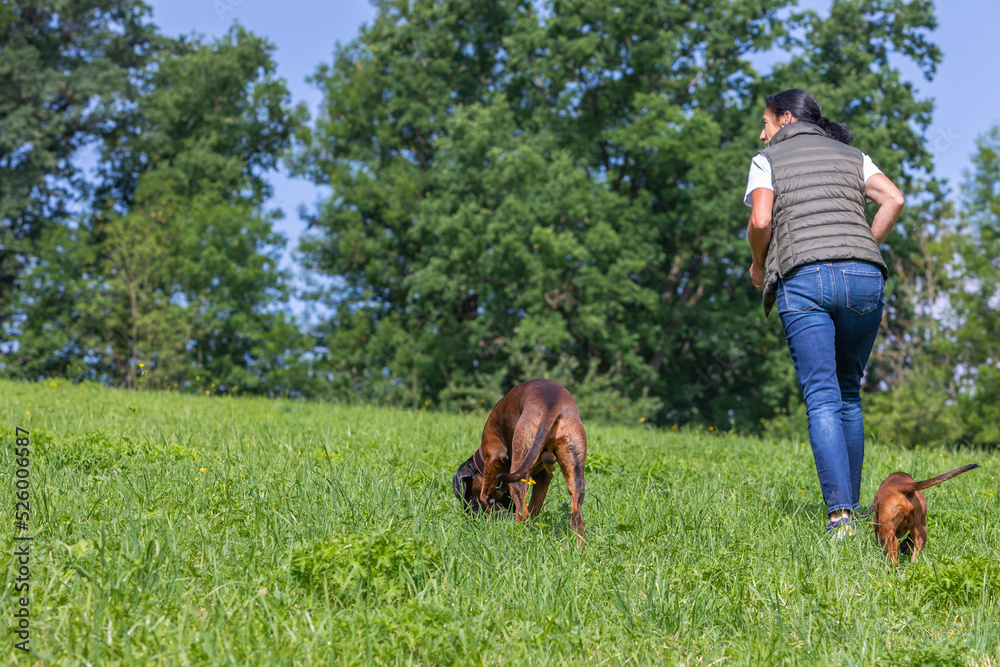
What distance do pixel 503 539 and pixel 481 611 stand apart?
2.45ft

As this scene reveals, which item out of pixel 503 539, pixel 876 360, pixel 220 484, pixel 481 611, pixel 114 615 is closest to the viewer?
pixel 114 615

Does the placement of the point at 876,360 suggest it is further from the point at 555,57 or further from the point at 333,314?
the point at 333,314

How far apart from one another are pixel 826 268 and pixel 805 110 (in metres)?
1.06

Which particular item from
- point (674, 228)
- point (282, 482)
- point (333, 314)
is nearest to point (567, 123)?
point (674, 228)

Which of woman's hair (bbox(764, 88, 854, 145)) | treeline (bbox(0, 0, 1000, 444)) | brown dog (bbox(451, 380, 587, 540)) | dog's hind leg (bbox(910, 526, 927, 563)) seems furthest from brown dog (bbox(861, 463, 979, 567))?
treeline (bbox(0, 0, 1000, 444))

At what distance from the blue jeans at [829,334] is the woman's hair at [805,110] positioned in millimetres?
931

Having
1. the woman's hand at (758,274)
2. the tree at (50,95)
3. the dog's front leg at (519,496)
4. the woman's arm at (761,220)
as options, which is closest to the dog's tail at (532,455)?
the dog's front leg at (519,496)

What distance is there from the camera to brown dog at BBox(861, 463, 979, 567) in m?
3.46

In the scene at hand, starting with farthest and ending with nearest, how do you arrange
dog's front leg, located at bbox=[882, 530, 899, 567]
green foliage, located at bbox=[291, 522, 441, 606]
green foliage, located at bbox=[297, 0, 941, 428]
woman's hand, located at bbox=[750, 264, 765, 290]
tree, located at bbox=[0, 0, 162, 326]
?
tree, located at bbox=[0, 0, 162, 326] < green foliage, located at bbox=[297, 0, 941, 428] < woman's hand, located at bbox=[750, 264, 765, 290] < dog's front leg, located at bbox=[882, 530, 899, 567] < green foliage, located at bbox=[291, 522, 441, 606]

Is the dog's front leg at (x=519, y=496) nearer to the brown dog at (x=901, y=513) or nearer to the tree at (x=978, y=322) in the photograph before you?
the brown dog at (x=901, y=513)

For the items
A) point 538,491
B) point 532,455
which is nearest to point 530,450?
point 532,455

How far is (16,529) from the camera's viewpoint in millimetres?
3066

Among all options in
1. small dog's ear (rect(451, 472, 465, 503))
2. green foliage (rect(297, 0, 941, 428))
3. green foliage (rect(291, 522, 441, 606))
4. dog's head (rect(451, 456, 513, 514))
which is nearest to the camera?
green foliage (rect(291, 522, 441, 606))

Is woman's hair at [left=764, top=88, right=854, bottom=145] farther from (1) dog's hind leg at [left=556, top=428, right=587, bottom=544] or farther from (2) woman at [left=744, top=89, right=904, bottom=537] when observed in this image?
(1) dog's hind leg at [left=556, top=428, right=587, bottom=544]
